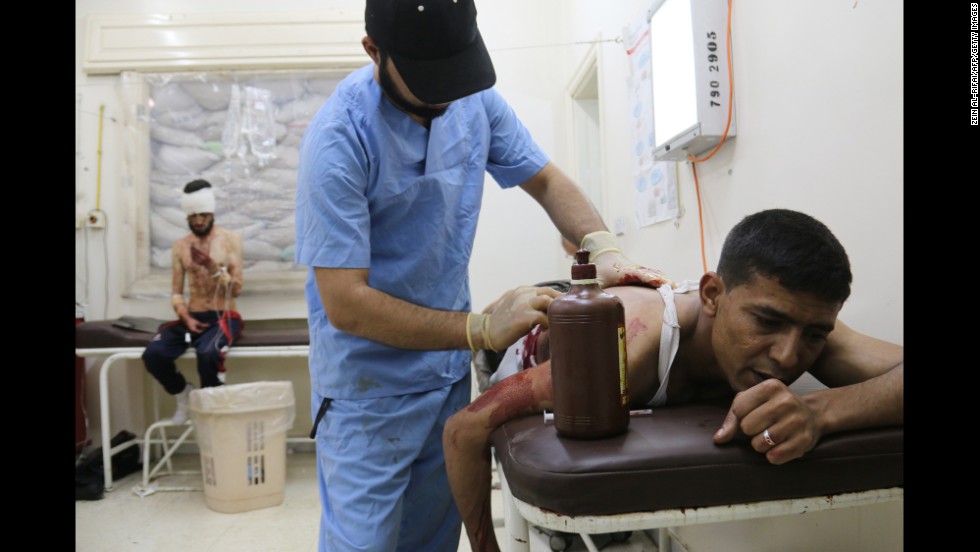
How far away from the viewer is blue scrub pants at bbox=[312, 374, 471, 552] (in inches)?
50.6

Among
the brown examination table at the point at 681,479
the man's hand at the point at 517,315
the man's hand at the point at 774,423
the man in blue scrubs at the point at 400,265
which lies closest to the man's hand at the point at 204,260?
the man in blue scrubs at the point at 400,265

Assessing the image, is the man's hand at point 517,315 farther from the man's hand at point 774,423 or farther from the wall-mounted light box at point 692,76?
the wall-mounted light box at point 692,76

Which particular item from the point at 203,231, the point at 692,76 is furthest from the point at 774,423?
the point at 203,231

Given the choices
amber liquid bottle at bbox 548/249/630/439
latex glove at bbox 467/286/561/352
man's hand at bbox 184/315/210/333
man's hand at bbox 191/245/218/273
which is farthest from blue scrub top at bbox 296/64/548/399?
man's hand at bbox 191/245/218/273

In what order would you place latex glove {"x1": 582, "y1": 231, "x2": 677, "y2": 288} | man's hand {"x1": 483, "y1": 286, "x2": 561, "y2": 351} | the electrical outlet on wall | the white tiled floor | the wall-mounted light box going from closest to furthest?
man's hand {"x1": 483, "y1": 286, "x2": 561, "y2": 351} → latex glove {"x1": 582, "y1": 231, "x2": 677, "y2": 288} → the wall-mounted light box → the white tiled floor → the electrical outlet on wall

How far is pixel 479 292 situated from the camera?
4.17 meters

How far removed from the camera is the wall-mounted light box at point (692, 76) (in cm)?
164

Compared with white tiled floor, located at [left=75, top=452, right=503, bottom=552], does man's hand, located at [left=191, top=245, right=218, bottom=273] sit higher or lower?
higher

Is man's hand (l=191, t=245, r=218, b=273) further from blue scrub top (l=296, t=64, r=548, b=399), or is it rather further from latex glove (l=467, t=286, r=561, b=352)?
latex glove (l=467, t=286, r=561, b=352)

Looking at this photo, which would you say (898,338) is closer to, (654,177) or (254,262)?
(654,177)

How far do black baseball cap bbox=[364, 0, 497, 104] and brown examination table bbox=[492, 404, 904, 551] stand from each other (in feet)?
2.39

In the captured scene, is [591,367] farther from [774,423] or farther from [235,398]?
[235,398]
